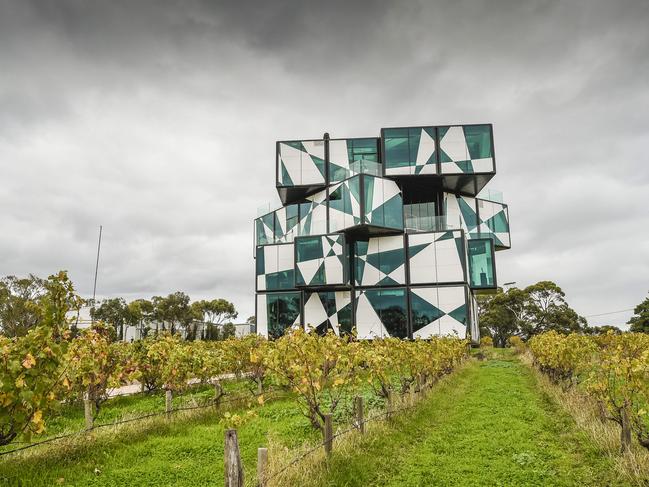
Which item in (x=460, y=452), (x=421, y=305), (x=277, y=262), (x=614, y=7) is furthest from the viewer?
(x=277, y=262)

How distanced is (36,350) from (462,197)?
102ft

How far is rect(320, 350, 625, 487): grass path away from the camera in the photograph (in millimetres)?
6020

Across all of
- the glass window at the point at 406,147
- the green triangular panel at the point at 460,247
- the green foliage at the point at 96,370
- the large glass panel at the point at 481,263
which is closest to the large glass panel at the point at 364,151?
the glass window at the point at 406,147

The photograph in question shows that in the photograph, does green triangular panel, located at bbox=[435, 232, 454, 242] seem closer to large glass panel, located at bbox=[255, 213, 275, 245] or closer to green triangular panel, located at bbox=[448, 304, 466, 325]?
green triangular panel, located at bbox=[448, 304, 466, 325]

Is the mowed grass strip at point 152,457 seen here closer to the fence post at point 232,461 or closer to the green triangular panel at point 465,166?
the fence post at point 232,461

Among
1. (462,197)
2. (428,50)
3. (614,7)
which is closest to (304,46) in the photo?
(428,50)

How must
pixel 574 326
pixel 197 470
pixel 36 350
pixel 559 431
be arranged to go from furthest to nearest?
pixel 574 326 < pixel 559 431 < pixel 197 470 < pixel 36 350

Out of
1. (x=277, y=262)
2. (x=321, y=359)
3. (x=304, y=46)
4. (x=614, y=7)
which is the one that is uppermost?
(x=304, y=46)

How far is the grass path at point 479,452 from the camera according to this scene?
6.02 m

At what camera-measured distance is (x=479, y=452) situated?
Result: 7.23 m

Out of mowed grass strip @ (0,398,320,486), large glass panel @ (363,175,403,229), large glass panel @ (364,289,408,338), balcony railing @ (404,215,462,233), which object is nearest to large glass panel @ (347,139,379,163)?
large glass panel @ (363,175,403,229)

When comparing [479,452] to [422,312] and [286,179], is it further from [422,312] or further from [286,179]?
[286,179]

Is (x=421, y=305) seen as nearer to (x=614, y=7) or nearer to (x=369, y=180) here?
(x=369, y=180)

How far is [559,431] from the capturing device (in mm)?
8508
